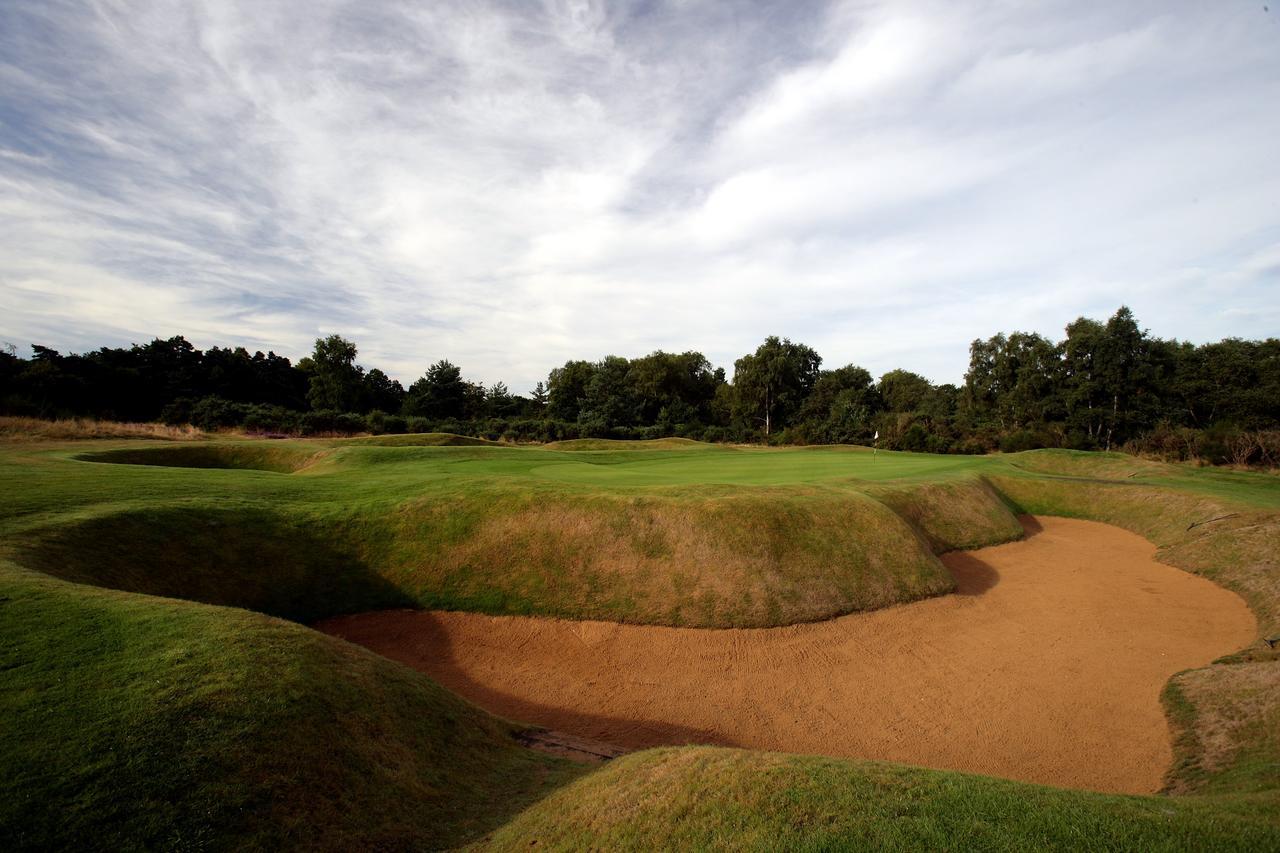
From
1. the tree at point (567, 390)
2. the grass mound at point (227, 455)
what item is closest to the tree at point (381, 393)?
the tree at point (567, 390)

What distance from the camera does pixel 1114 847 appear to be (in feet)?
11.4

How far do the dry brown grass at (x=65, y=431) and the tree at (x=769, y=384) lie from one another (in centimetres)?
5970

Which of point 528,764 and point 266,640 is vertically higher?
point 266,640

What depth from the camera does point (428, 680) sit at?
722 centimetres

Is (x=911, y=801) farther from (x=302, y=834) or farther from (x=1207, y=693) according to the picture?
(x=1207, y=693)

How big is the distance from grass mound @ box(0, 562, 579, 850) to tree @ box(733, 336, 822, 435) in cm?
6860

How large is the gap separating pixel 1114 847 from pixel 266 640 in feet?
24.4

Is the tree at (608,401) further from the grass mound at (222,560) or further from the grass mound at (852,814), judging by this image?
the grass mound at (852,814)

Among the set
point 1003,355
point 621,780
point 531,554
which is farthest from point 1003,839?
point 1003,355

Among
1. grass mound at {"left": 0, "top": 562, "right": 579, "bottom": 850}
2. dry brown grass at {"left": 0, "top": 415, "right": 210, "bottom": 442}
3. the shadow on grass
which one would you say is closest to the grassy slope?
the shadow on grass

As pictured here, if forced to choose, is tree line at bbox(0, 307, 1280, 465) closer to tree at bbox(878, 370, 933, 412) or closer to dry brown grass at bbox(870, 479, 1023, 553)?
tree at bbox(878, 370, 933, 412)

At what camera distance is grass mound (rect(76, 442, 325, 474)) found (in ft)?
64.4

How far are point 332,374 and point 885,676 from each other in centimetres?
6668

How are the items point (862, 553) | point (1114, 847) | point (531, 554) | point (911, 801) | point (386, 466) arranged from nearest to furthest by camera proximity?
point (1114, 847), point (911, 801), point (531, 554), point (862, 553), point (386, 466)
